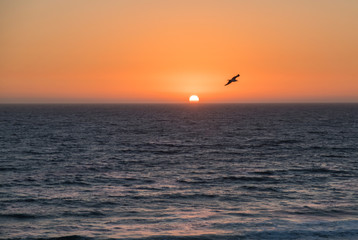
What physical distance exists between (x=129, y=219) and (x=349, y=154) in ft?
131

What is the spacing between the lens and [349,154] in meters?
54.5

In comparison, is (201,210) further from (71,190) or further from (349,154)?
(349,154)

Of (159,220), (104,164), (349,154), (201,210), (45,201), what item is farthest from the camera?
(349,154)

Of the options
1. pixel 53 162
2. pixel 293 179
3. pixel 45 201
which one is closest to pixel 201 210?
pixel 45 201

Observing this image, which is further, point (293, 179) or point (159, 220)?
point (293, 179)

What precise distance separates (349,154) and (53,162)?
131 ft

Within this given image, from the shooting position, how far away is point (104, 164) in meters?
46.7

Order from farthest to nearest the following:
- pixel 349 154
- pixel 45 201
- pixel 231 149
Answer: pixel 231 149
pixel 349 154
pixel 45 201

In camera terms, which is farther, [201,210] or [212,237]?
[201,210]

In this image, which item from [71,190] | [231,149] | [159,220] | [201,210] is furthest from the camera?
[231,149]

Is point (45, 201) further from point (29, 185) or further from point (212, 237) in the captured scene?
point (212, 237)

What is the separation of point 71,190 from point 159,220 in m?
11.2

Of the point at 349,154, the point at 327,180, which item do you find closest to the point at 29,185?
the point at 327,180

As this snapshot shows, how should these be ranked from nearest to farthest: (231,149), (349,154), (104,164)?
1. (104,164)
2. (349,154)
3. (231,149)
